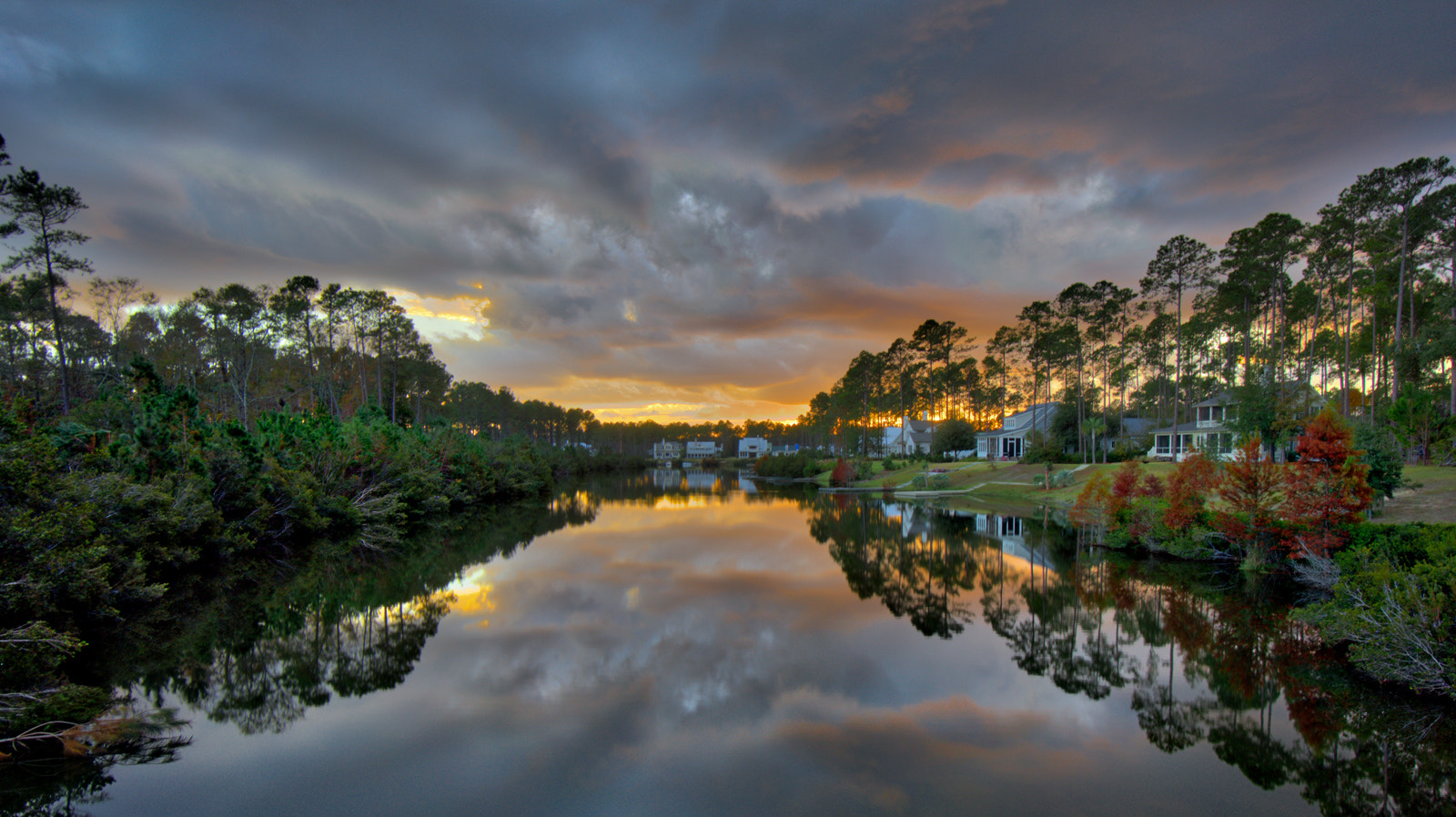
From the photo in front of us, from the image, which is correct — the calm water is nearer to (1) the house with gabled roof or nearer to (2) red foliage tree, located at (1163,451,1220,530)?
(2) red foliage tree, located at (1163,451,1220,530)

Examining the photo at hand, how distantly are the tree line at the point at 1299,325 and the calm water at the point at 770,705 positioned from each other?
58.7ft

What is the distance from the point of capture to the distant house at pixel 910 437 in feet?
239

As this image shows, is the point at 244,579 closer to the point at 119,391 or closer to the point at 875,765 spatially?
the point at 119,391

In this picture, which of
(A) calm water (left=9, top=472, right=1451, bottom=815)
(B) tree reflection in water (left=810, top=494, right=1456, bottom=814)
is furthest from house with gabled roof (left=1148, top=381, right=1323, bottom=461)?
(A) calm water (left=9, top=472, right=1451, bottom=815)

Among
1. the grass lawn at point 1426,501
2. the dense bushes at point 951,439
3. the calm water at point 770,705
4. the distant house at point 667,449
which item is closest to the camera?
the calm water at point 770,705

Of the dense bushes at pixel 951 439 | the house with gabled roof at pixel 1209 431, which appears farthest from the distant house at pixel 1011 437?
the house with gabled roof at pixel 1209 431

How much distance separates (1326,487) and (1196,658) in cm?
628

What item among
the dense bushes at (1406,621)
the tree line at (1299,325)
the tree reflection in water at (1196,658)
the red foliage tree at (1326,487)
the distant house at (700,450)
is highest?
the tree line at (1299,325)

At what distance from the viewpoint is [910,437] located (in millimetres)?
78688

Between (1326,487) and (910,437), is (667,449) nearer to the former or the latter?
(910,437)

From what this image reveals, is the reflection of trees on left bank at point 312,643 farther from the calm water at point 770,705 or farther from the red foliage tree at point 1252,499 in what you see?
the red foliage tree at point 1252,499

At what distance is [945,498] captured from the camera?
3622 centimetres

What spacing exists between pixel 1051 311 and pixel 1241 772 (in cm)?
4528

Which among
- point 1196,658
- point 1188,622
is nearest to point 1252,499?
point 1188,622
